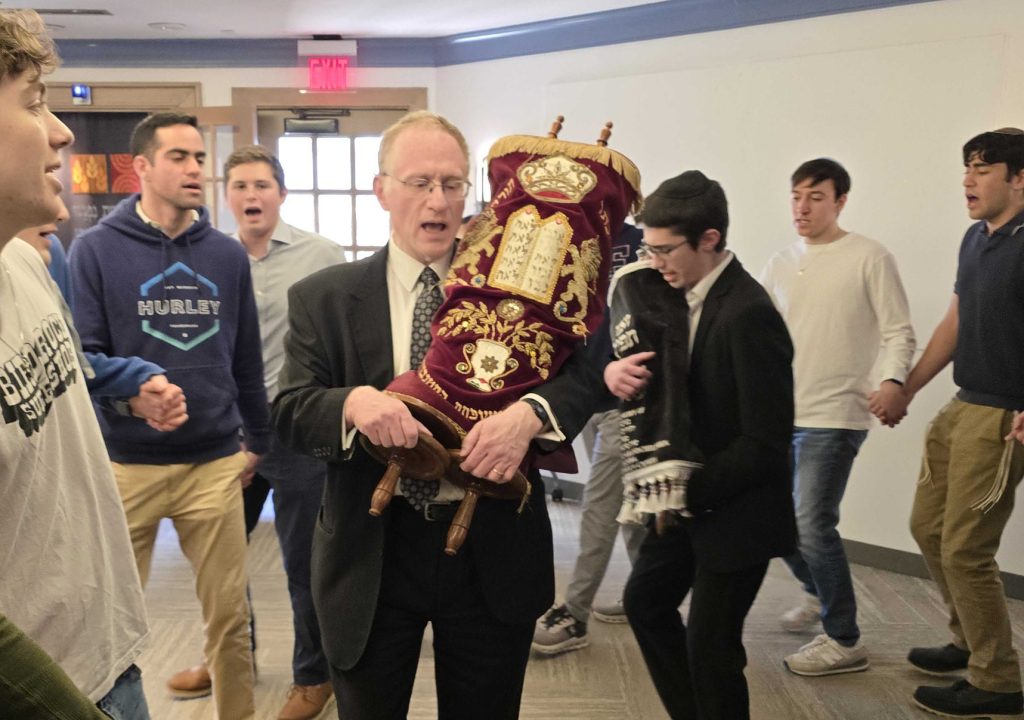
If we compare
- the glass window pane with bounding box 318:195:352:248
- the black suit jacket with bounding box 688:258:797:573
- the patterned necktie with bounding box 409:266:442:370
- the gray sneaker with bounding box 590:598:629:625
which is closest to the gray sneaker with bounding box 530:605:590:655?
the gray sneaker with bounding box 590:598:629:625

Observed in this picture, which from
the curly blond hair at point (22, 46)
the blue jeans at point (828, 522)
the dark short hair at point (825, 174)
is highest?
the curly blond hair at point (22, 46)

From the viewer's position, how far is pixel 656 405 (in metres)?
2.07

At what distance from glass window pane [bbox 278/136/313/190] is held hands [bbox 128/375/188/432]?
16.1 feet

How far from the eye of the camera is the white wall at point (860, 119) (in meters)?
3.90

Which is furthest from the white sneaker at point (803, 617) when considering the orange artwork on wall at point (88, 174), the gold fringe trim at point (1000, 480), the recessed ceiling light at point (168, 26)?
the orange artwork on wall at point (88, 174)

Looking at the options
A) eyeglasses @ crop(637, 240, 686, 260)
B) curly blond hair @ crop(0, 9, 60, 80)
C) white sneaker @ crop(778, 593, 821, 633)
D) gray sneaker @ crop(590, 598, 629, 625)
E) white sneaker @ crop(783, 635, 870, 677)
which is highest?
curly blond hair @ crop(0, 9, 60, 80)

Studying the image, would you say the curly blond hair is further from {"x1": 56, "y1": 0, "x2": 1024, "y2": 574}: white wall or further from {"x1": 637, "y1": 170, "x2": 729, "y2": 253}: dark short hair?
{"x1": 56, "y1": 0, "x2": 1024, "y2": 574}: white wall

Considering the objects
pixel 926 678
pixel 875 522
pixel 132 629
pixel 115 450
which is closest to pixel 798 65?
pixel 875 522

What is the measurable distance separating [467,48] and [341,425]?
5167mm

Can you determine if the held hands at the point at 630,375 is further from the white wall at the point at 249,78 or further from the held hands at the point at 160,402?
the white wall at the point at 249,78

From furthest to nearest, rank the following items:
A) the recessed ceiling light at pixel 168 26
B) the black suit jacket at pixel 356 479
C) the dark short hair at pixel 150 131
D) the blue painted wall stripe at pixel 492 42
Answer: the recessed ceiling light at pixel 168 26
the blue painted wall stripe at pixel 492 42
the dark short hair at pixel 150 131
the black suit jacket at pixel 356 479

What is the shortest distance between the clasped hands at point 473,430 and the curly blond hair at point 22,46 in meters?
0.64

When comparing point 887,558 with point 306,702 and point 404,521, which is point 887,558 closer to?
point 306,702

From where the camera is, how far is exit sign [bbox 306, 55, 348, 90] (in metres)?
6.42
